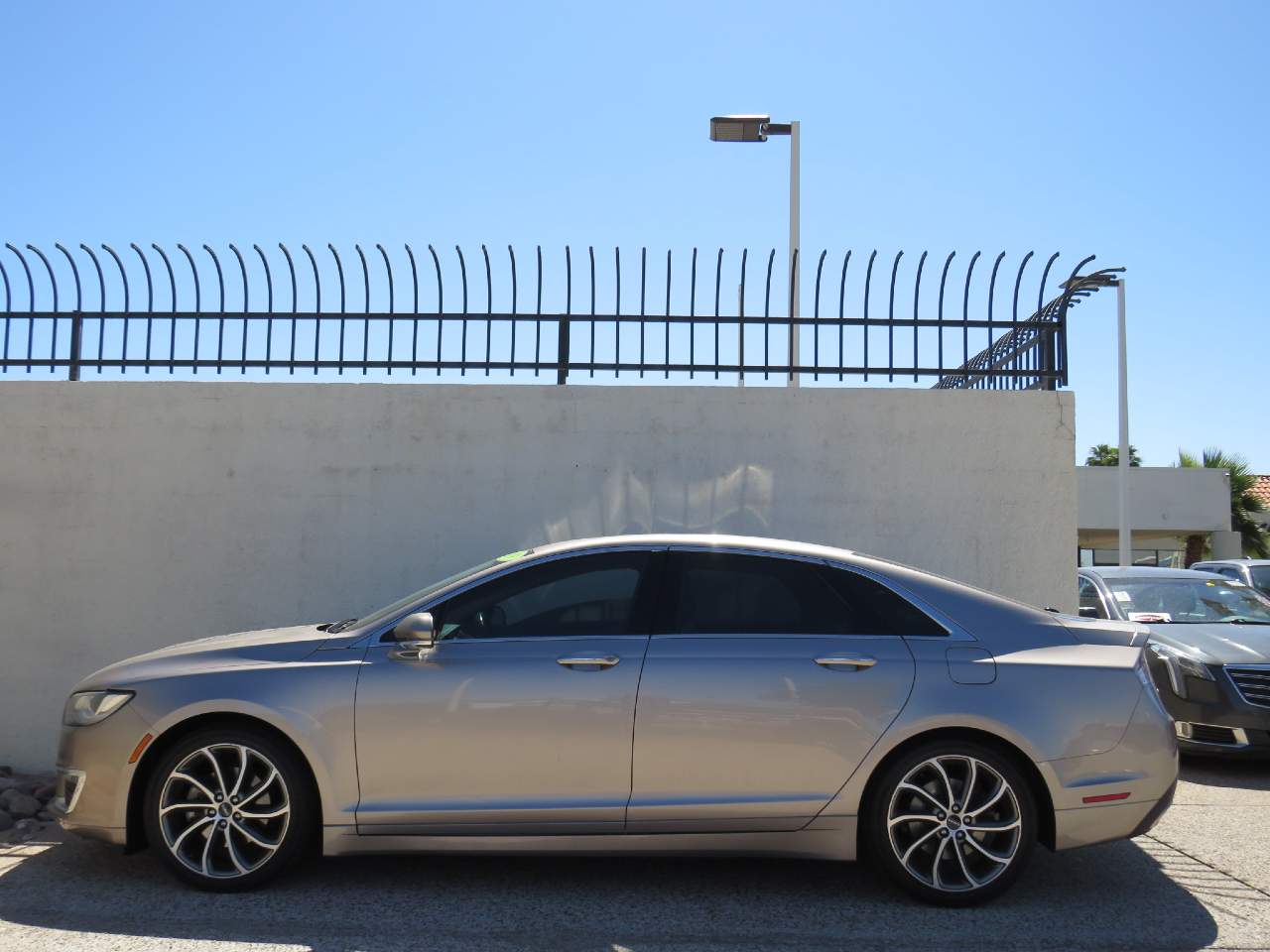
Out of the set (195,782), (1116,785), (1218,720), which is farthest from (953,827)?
(1218,720)

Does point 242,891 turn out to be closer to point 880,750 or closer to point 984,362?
point 880,750

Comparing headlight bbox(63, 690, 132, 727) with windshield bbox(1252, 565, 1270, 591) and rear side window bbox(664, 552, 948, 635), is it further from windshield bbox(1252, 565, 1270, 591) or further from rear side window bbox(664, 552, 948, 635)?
windshield bbox(1252, 565, 1270, 591)

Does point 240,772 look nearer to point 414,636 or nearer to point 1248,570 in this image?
point 414,636

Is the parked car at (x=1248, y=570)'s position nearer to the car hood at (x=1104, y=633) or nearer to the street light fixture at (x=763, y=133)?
the street light fixture at (x=763, y=133)

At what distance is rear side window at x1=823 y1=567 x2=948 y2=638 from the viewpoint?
15.7ft

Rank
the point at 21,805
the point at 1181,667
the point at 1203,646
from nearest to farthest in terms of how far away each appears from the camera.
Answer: the point at 21,805
the point at 1181,667
the point at 1203,646

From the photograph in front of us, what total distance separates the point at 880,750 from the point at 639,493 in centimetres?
314

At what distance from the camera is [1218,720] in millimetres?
7805

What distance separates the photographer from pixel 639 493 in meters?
7.43

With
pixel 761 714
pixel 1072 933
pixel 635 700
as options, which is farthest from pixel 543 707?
pixel 1072 933

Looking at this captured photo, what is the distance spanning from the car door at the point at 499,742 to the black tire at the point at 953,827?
108cm

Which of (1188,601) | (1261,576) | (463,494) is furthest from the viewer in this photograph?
(1261,576)

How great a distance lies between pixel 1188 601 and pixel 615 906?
673 centimetres

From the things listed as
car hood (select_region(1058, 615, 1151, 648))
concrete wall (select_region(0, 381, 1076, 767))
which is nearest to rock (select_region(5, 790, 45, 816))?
concrete wall (select_region(0, 381, 1076, 767))
